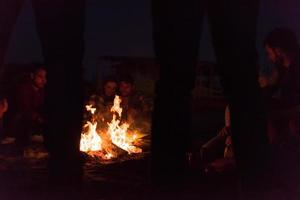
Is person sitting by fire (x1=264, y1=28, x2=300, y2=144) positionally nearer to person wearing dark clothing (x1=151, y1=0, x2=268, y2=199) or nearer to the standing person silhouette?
person wearing dark clothing (x1=151, y1=0, x2=268, y2=199)

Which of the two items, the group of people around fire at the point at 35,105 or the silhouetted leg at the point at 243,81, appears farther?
the group of people around fire at the point at 35,105

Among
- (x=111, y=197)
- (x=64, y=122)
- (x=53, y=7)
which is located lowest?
(x=111, y=197)

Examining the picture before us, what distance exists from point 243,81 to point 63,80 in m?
1.07

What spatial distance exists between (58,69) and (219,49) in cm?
97

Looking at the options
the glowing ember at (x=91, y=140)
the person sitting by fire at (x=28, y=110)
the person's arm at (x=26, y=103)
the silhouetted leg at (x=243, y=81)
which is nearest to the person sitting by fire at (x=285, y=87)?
the silhouetted leg at (x=243, y=81)

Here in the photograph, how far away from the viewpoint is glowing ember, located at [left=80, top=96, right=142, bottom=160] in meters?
6.04

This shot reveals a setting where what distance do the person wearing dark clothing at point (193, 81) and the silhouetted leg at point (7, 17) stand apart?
875 millimetres

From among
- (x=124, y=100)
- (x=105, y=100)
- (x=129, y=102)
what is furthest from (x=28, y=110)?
(x=129, y=102)

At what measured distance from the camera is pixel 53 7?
2926 millimetres

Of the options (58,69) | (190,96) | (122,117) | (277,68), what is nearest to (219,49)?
(190,96)

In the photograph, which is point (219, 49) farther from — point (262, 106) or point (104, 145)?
point (104, 145)

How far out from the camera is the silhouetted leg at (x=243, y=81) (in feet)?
9.30

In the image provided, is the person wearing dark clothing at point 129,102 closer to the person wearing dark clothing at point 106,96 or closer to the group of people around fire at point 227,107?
the group of people around fire at point 227,107

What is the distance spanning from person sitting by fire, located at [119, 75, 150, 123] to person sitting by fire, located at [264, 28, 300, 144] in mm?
4074
